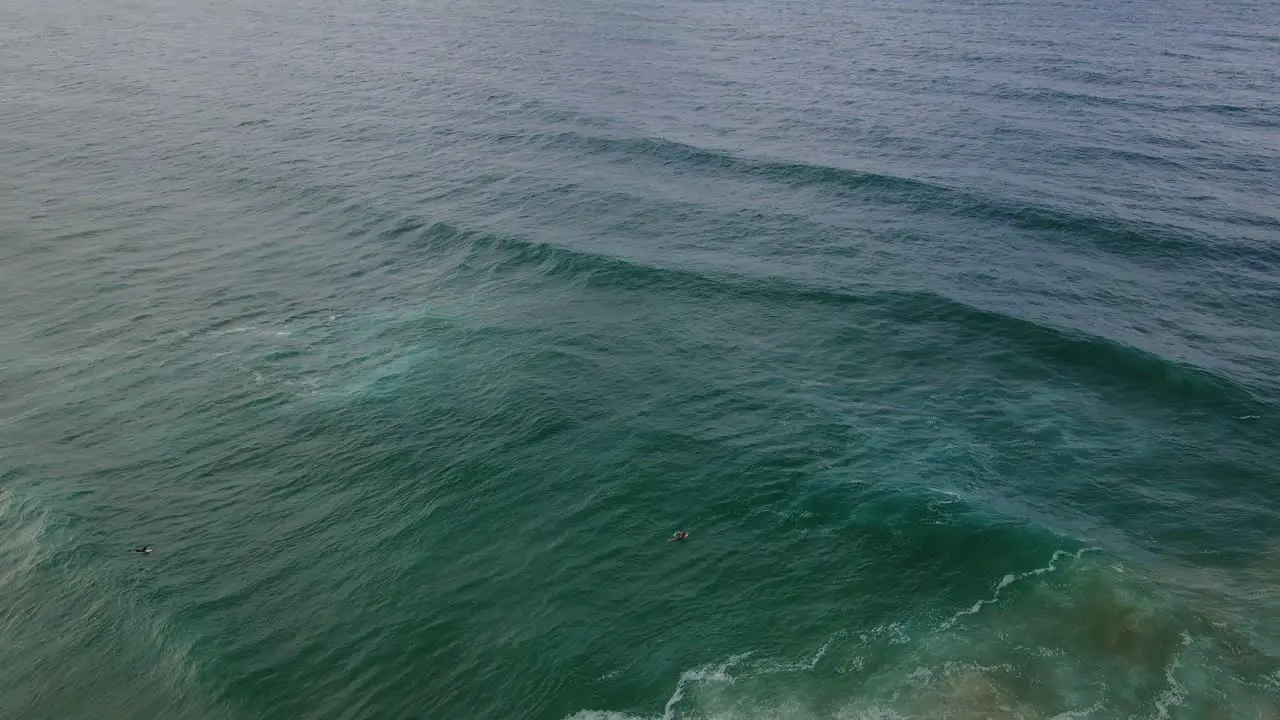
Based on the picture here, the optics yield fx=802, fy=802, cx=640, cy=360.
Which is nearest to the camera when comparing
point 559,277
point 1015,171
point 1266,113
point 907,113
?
point 559,277

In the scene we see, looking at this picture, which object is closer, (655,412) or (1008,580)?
(1008,580)

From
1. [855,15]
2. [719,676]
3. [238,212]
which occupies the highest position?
[855,15]

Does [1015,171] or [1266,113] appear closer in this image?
[1015,171]

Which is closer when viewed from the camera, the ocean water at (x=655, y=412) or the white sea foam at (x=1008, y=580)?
the ocean water at (x=655, y=412)

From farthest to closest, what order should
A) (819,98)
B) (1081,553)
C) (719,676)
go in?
(819,98) → (1081,553) → (719,676)

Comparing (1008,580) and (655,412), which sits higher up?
(655,412)

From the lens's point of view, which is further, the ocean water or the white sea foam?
the white sea foam

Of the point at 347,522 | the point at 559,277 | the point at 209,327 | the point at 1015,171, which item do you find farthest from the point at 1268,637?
the point at 209,327

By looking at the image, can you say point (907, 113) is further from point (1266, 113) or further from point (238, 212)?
point (238, 212)
